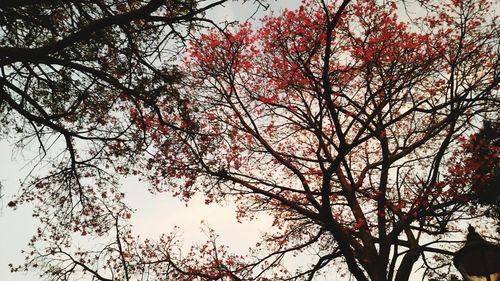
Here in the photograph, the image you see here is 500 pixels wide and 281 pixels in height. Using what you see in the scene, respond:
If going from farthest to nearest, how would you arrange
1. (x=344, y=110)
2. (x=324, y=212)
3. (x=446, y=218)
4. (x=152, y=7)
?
(x=344, y=110), (x=446, y=218), (x=324, y=212), (x=152, y=7)

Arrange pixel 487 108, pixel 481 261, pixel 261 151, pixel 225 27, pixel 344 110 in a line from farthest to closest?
pixel 261 151, pixel 344 110, pixel 487 108, pixel 225 27, pixel 481 261

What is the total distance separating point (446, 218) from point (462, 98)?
283 centimetres

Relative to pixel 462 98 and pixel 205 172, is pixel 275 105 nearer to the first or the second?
pixel 205 172

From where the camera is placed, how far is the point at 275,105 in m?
11.6

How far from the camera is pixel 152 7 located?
464cm

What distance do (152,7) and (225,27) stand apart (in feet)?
7.81

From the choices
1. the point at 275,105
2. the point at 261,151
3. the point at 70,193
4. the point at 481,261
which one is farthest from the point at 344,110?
the point at 70,193

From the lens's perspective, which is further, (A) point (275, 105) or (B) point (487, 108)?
(A) point (275, 105)

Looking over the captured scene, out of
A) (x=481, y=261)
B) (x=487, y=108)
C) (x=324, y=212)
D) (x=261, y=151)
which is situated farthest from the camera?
(x=261, y=151)

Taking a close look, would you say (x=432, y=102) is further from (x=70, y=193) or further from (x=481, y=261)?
(x=70, y=193)

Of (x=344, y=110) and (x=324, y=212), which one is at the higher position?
(x=344, y=110)

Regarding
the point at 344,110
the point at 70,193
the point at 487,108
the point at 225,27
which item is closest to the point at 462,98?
the point at 487,108

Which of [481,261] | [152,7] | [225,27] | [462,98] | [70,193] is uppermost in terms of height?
[225,27]

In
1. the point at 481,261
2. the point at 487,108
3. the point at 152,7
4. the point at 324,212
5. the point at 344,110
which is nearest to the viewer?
the point at 481,261
